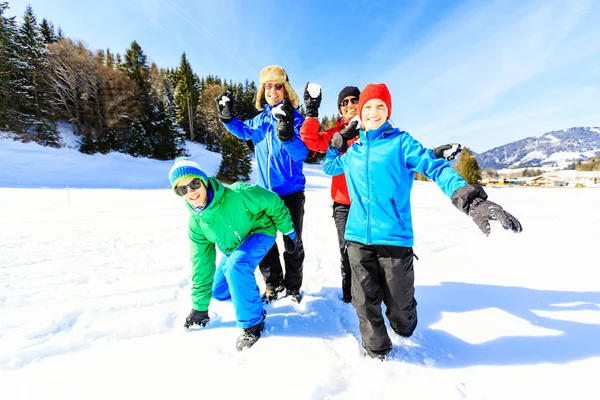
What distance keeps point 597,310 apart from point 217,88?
112 ft

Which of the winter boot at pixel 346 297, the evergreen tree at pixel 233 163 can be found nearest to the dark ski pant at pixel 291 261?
the winter boot at pixel 346 297

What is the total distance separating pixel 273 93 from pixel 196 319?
2.20m

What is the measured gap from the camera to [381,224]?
181 cm

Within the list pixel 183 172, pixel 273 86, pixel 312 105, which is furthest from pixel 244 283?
pixel 273 86

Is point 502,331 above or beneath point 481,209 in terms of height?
beneath

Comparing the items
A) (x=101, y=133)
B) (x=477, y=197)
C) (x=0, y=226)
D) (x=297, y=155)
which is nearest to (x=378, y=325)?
(x=477, y=197)

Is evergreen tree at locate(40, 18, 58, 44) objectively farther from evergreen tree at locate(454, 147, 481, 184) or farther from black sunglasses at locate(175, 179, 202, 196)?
evergreen tree at locate(454, 147, 481, 184)

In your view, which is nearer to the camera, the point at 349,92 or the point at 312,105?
the point at 312,105

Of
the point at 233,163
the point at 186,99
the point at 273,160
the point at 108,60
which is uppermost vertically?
the point at 108,60

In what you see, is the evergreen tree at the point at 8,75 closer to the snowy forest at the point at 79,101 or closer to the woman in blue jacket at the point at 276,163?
the snowy forest at the point at 79,101

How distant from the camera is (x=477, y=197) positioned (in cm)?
145

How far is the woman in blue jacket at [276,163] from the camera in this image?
2592 mm

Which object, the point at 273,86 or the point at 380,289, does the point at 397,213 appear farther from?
the point at 273,86

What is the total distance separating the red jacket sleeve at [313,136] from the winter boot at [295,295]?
1488 mm
